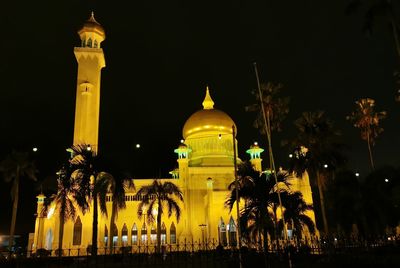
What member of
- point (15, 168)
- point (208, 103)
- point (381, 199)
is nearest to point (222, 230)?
point (381, 199)

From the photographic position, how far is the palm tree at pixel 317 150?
29.0 metres

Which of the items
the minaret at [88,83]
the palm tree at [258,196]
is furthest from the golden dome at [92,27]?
the palm tree at [258,196]

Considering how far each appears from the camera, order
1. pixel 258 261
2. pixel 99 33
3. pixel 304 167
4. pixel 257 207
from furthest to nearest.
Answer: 1. pixel 99 33
2. pixel 304 167
3. pixel 257 207
4. pixel 258 261

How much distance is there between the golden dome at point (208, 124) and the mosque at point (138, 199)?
2000 mm

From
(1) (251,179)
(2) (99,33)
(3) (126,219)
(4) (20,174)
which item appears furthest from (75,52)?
(1) (251,179)

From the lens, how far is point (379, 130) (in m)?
36.9

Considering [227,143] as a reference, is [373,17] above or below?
below

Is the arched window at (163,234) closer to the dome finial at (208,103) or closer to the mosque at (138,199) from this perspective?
the mosque at (138,199)

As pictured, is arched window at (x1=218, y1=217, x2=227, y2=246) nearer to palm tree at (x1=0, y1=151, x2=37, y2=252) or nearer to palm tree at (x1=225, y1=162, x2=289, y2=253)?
palm tree at (x1=225, y1=162, x2=289, y2=253)

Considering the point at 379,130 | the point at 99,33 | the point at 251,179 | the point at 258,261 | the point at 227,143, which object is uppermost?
the point at 99,33

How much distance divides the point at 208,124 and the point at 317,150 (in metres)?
25.8

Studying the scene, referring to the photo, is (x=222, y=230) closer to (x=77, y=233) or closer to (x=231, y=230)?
(x=231, y=230)

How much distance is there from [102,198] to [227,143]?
106 ft

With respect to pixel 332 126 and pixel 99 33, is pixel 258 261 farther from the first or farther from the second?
pixel 99 33
